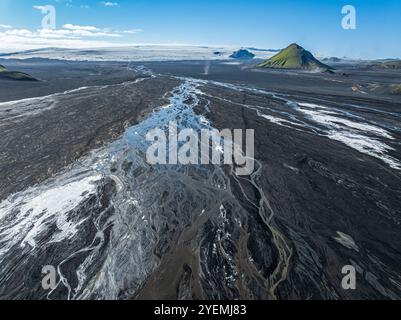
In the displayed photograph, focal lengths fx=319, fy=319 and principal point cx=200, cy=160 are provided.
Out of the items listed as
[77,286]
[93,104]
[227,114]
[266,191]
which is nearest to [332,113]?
[227,114]

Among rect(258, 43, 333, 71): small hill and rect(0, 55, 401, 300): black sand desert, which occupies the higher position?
rect(258, 43, 333, 71): small hill

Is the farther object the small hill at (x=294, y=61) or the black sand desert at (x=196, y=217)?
the small hill at (x=294, y=61)

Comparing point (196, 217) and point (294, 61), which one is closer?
point (196, 217)

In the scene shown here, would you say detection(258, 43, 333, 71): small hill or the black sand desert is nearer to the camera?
the black sand desert

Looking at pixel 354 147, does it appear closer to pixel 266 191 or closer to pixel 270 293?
pixel 266 191

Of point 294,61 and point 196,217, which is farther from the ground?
point 294,61

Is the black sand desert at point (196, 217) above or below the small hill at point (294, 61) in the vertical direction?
below
